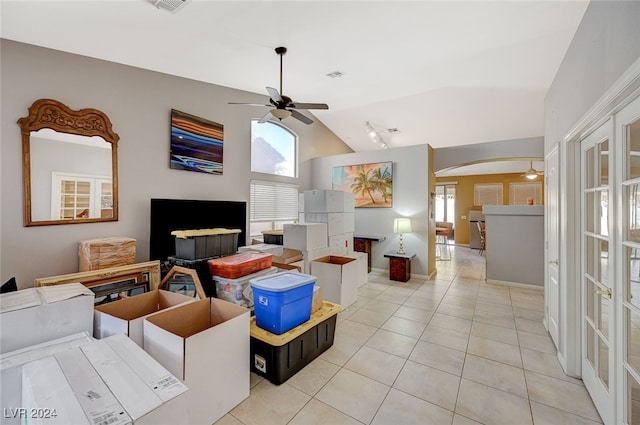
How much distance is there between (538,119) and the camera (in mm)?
4992

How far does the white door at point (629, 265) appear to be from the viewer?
135 cm

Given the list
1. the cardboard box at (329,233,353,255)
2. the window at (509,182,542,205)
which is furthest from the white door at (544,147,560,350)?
the window at (509,182,542,205)

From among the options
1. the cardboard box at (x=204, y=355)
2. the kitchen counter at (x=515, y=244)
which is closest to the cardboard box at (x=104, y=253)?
the cardboard box at (x=204, y=355)

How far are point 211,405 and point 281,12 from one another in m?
3.36

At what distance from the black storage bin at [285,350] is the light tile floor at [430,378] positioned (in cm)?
7

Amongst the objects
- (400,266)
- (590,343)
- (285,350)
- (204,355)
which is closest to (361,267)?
(400,266)

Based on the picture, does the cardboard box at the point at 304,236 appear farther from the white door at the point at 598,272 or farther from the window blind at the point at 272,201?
the white door at the point at 598,272

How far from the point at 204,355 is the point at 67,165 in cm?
293

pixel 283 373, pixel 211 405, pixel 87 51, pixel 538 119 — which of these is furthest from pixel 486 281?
pixel 87 51

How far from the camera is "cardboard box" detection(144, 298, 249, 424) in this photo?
1506mm

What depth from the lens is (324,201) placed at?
13.3 feet

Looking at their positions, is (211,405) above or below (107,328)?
below

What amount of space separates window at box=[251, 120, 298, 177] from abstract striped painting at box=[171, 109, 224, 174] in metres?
0.83

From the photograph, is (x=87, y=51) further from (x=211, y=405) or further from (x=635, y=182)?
(x=635, y=182)
